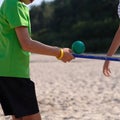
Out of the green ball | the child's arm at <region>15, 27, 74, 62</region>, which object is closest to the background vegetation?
the green ball

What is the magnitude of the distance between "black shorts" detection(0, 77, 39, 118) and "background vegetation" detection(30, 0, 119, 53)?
44352 millimetres

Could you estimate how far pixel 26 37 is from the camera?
9.81 feet

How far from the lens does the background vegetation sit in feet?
171

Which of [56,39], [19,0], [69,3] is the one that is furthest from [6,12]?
[69,3]

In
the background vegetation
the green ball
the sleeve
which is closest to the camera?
the sleeve

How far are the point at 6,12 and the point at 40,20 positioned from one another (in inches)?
2916

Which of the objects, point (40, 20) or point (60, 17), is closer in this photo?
point (60, 17)

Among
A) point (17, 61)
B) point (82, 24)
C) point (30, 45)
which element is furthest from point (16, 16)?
point (82, 24)

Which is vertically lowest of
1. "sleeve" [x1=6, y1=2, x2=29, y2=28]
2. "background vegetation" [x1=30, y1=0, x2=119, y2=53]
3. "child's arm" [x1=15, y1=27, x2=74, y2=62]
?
"background vegetation" [x1=30, y1=0, x2=119, y2=53]

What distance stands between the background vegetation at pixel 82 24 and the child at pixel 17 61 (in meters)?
44.4

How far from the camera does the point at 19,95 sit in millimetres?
3137

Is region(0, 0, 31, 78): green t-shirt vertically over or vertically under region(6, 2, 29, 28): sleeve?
under

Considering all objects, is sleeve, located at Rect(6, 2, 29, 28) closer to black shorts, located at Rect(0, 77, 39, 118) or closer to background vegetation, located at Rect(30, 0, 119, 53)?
black shorts, located at Rect(0, 77, 39, 118)

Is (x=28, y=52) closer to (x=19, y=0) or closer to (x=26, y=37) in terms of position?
(x=26, y=37)
